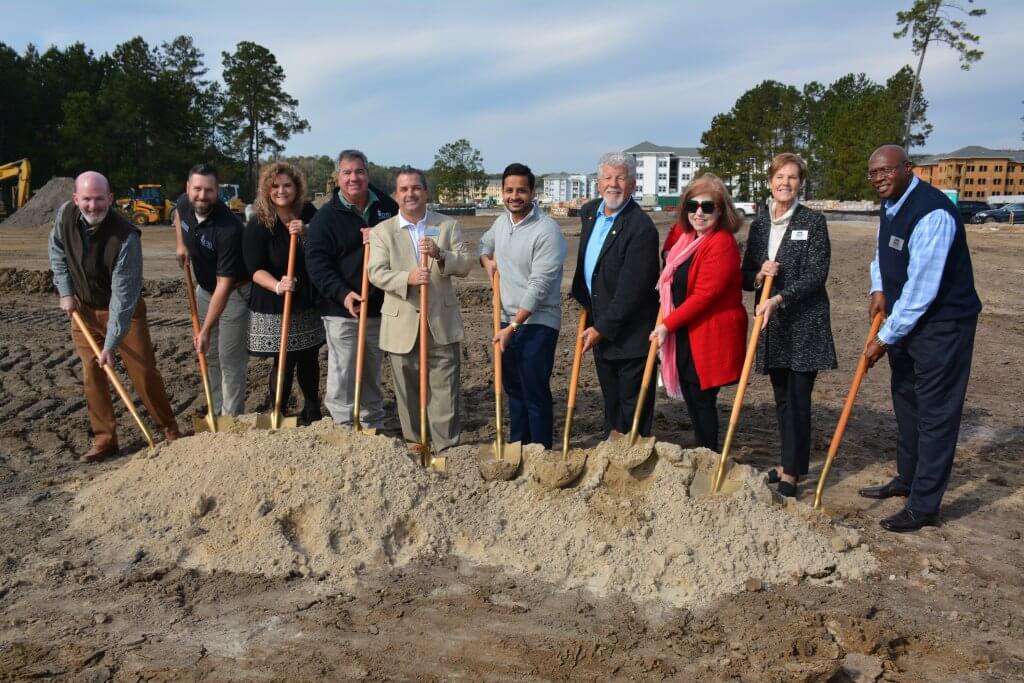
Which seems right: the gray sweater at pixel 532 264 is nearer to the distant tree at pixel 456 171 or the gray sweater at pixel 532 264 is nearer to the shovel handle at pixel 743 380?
the shovel handle at pixel 743 380

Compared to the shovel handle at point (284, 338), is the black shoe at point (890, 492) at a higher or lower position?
lower

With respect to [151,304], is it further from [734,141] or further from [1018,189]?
[1018,189]

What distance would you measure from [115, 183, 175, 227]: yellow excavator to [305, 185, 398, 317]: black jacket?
26.0m

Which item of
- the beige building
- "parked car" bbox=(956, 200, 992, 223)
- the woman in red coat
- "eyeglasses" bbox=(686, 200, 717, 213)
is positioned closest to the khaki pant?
the woman in red coat

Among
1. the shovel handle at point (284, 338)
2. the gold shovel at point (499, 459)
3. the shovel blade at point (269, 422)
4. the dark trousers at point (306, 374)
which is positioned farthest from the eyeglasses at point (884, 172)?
the dark trousers at point (306, 374)

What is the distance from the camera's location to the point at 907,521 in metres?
3.91

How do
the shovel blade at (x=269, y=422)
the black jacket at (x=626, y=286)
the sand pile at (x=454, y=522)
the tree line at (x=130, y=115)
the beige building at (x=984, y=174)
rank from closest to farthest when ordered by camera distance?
the sand pile at (x=454, y=522) → the black jacket at (x=626, y=286) → the shovel blade at (x=269, y=422) → the tree line at (x=130, y=115) → the beige building at (x=984, y=174)

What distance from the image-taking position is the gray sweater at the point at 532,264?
14.0ft

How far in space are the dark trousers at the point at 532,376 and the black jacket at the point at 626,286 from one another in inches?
11.6

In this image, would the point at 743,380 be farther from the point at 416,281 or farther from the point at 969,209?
the point at 969,209

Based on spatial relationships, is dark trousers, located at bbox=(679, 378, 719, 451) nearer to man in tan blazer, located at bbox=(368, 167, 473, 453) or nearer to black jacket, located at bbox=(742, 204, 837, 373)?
black jacket, located at bbox=(742, 204, 837, 373)

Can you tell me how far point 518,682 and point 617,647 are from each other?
42 cm

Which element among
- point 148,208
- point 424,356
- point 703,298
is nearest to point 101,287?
point 424,356

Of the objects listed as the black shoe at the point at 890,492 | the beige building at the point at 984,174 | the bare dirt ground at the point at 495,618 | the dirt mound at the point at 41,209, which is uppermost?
the beige building at the point at 984,174
